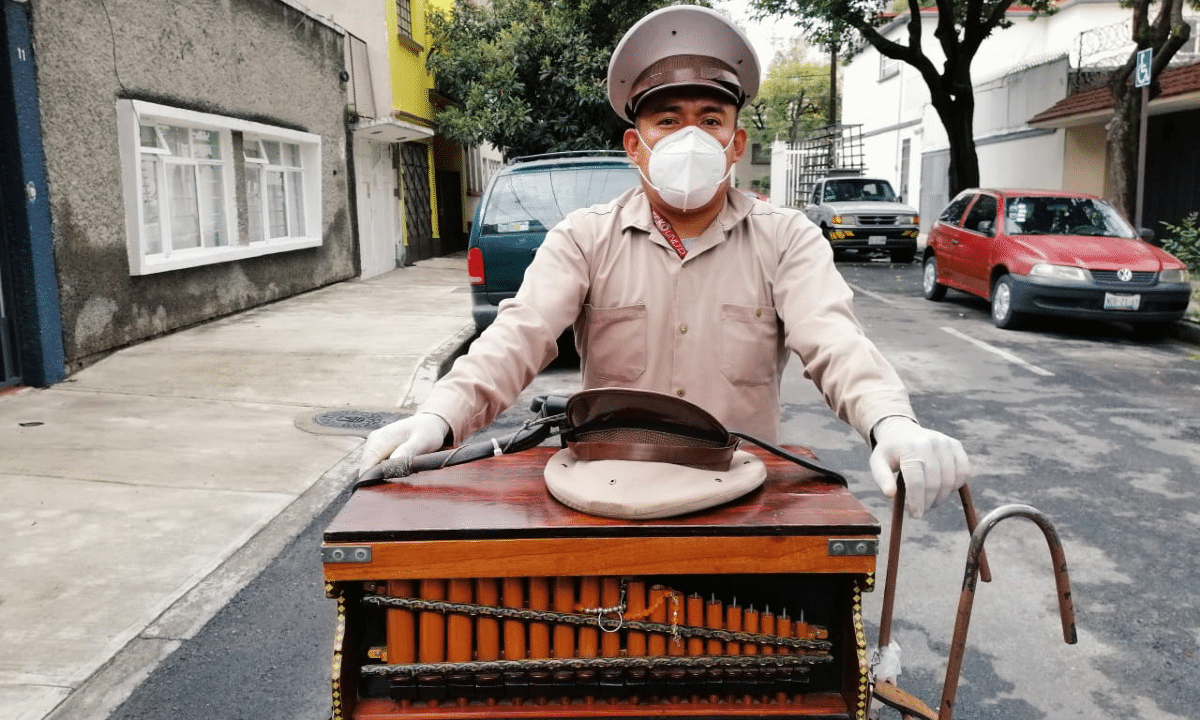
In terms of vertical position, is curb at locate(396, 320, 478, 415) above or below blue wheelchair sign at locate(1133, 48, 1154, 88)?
below

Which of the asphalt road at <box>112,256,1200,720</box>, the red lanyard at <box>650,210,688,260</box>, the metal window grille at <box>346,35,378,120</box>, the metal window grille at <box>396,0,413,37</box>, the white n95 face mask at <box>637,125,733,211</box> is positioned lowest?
the asphalt road at <box>112,256,1200,720</box>

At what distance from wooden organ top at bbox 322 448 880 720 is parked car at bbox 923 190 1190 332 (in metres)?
10.5

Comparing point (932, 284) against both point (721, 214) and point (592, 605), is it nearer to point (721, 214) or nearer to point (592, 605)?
point (721, 214)

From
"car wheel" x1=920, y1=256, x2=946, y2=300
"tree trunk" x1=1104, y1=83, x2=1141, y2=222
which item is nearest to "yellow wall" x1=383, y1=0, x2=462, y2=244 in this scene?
"car wheel" x1=920, y1=256, x2=946, y2=300

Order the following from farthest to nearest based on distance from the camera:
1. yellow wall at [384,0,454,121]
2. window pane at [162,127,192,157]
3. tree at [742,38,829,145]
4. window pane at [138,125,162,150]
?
tree at [742,38,829,145], yellow wall at [384,0,454,121], window pane at [162,127,192,157], window pane at [138,125,162,150]

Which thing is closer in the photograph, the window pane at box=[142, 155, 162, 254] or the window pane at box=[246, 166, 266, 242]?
the window pane at box=[142, 155, 162, 254]

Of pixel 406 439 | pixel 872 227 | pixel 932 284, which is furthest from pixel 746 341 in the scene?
pixel 872 227

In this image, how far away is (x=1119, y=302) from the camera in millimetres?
10977

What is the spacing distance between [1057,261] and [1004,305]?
0.88m

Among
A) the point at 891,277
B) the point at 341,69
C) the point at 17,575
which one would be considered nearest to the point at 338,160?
the point at 341,69

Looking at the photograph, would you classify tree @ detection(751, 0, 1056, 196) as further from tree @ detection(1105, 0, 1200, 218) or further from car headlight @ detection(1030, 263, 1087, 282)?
car headlight @ detection(1030, 263, 1087, 282)

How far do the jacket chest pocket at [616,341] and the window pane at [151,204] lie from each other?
9.45 meters

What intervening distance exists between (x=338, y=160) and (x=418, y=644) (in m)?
16.1

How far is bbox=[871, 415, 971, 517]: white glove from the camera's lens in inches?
67.1
